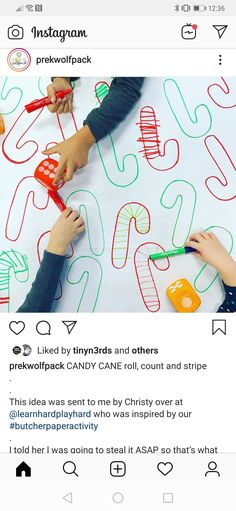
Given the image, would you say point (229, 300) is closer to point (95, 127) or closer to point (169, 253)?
point (169, 253)

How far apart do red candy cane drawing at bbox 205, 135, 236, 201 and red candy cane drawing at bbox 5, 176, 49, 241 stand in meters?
0.21

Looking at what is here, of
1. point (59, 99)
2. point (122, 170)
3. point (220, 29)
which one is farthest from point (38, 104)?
point (220, 29)

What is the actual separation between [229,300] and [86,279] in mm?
178

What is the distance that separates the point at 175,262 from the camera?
2.37 ft

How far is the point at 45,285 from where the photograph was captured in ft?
2.31
